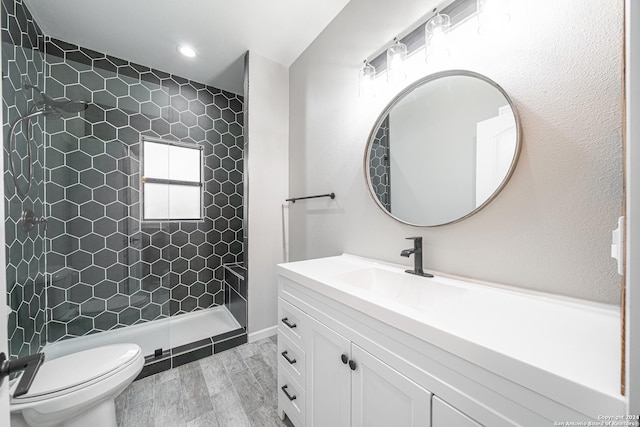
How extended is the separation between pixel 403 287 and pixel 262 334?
1510 millimetres

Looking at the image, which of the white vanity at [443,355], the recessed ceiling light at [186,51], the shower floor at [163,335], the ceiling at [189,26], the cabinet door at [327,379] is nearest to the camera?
the white vanity at [443,355]

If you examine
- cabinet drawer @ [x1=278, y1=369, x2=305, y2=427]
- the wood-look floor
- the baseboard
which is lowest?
the wood-look floor

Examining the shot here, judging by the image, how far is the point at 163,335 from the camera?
6.07 ft

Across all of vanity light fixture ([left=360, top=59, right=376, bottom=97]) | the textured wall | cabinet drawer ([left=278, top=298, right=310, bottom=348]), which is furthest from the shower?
vanity light fixture ([left=360, top=59, right=376, bottom=97])

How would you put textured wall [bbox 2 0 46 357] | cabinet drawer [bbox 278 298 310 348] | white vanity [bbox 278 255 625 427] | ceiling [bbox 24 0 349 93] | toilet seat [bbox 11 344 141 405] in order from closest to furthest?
white vanity [bbox 278 255 625 427] < toilet seat [bbox 11 344 141 405] < cabinet drawer [bbox 278 298 310 348] < textured wall [bbox 2 0 46 357] < ceiling [bbox 24 0 349 93]

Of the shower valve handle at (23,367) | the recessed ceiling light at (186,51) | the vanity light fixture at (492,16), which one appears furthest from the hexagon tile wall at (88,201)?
the vanity light fixture at (492,16)

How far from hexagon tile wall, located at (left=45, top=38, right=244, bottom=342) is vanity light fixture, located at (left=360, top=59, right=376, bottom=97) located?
5.99 ft

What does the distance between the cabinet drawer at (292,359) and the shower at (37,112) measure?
181 cm

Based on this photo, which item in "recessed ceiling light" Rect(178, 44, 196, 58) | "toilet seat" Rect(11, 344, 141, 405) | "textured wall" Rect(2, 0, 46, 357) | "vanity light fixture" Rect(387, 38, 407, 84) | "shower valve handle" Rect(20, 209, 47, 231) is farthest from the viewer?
"recessed ceiling light" Rect(178, 44, 196, 58)

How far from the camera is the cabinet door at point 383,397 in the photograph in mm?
618

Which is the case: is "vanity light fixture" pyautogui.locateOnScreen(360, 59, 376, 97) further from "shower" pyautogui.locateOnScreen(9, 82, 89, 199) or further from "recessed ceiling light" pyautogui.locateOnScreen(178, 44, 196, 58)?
"shower" pyautogui.locateOnScreen(9, 82, 89, 199)

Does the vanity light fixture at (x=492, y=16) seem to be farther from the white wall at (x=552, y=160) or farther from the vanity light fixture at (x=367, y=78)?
the vanity light fixture at (x=367, y=78)

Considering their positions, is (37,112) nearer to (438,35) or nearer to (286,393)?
(286,393)

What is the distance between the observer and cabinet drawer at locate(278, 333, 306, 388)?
107 centimetres
